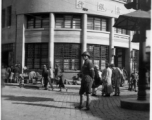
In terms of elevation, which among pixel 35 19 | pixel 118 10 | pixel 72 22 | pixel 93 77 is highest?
pixel 35 19

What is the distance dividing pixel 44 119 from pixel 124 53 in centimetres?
182

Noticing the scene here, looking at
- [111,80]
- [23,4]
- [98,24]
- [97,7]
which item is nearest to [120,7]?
[97,7]

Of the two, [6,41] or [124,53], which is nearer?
[6,41]

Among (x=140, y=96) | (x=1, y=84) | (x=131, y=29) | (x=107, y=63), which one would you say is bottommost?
(x=140, y=96)

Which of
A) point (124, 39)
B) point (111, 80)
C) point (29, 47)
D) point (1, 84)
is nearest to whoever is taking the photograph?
point (1, 84)

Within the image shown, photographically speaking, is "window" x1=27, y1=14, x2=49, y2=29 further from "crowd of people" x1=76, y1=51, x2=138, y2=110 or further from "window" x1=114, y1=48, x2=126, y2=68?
"window" x1=114, y1=48, x2=126, y2=68

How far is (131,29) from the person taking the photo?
5.18 metres

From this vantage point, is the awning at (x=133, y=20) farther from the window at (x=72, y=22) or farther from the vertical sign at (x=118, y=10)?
the window at (x=72, y=22)

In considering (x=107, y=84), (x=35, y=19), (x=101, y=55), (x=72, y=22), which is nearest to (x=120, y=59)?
(x=101, y=55)

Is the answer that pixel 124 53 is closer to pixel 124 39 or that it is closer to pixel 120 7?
pixel 124 39

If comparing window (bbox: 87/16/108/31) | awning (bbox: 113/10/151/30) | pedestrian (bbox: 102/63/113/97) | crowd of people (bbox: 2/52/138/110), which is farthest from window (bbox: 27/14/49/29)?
pedestrian (bbox: 102/63/113/97)

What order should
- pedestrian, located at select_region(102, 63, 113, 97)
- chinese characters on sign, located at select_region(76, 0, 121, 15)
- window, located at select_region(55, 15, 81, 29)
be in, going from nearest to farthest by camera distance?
chinese characters on sign, located at select_region(76, 0, 121, 15) → window, located at select_region(55, 15, 81, 29) → pedestrian, located at select_region(102, 63, 113, 97)

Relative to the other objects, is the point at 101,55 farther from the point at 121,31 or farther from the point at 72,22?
the point at 72,22

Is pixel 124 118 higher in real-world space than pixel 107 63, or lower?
lower
